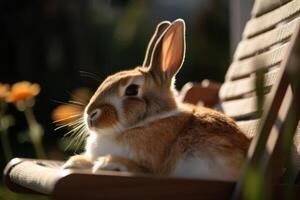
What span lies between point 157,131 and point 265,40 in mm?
1074

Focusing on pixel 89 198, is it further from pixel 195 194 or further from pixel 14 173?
pixel 14 173

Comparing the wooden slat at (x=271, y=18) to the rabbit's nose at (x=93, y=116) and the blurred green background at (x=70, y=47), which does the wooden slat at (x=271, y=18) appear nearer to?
the rabbit's nose at (x=93, y=116)

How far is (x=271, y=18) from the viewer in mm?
3090

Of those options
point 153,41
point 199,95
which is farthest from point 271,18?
point 153,41

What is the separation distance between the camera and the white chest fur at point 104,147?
2.11 meters

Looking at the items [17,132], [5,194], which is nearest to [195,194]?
[5,194]

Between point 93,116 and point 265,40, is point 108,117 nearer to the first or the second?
point 93,116

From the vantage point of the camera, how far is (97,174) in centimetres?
171

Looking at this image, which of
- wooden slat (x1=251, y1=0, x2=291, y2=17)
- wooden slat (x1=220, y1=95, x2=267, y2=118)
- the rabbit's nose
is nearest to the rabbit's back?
the rabbit's nose

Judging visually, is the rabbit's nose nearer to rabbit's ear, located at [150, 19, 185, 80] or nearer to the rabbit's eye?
the rabbit's eye

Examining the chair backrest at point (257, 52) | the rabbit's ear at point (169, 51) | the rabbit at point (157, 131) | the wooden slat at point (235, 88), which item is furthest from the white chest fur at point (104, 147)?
the wooden slat at point (235, 88)

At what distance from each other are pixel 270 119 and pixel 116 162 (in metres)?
0.45

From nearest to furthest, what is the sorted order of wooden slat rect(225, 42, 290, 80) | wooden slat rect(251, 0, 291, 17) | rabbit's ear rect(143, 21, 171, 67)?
rabbit's ear rect(143, 21, 171, 67)
wooden slat rect(225, 42, 290, 80)
wooden slat rect(251, 0, 291, 17)

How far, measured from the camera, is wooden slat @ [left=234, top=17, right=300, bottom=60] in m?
2.79
